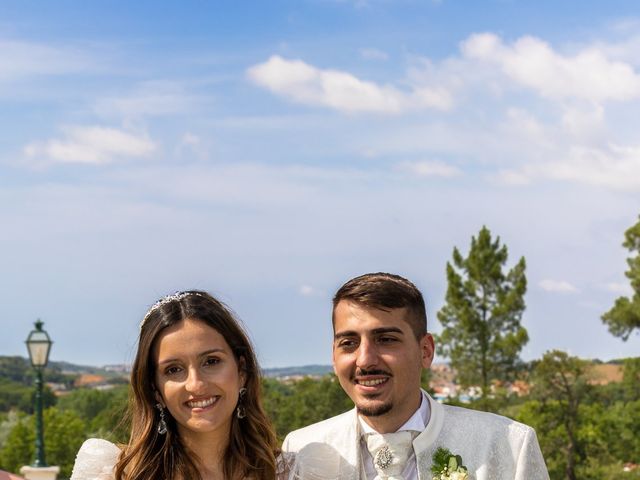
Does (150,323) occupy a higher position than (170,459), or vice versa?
Answer: (150,323)

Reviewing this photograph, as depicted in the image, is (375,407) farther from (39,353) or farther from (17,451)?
(17,451)

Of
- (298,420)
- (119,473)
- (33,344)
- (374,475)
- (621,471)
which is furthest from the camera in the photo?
(298,420)

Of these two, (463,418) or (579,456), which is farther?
(579,456)

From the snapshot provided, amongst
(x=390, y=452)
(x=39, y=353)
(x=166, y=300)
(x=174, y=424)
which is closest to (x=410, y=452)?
(x=390, y=452)

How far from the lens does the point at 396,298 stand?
464 centimetres

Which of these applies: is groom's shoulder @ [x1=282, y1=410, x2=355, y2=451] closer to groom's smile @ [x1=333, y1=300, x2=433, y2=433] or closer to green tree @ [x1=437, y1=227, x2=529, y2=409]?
groom's smile @ [x1=333, y1=300, x2=433, y2=433]

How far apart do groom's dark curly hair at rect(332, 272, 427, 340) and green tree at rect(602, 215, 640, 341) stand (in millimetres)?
28697

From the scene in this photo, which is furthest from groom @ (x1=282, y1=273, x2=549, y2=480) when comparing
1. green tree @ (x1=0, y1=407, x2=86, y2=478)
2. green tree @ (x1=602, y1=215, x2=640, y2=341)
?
green tree @ (x1=0, y1=407, x2=86, y2=478)

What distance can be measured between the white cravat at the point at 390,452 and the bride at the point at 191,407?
0.43 m

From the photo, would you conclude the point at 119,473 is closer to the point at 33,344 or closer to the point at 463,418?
the point at 463,418

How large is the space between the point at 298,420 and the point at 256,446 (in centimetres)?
3686

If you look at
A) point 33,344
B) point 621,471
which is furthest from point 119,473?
point 621,471

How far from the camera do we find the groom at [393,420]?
4.62 metres

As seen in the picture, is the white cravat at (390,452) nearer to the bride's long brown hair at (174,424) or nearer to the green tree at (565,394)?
the bride's long brown hair at (174,424)
